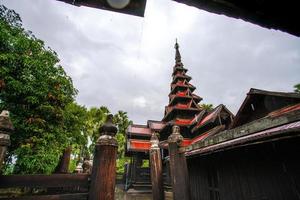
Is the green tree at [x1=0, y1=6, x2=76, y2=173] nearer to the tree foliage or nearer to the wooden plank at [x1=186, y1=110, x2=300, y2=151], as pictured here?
the tree foliage

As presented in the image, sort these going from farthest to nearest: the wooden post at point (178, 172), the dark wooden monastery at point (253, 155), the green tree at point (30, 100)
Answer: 1. the green tree at point (30, 100)
2. the wooden post at point (178, 172)
3. the dark wooden monastery at point (253, 155)

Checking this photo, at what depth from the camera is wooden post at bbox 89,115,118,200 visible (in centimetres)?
172

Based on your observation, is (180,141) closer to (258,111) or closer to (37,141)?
(258,111)

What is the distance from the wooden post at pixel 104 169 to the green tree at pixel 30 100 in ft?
29.0

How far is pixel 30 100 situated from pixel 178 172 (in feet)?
29.4

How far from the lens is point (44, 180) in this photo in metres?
1.72

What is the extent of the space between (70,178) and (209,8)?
2158mm

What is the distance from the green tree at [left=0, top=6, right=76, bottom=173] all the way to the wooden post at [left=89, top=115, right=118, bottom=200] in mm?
8853

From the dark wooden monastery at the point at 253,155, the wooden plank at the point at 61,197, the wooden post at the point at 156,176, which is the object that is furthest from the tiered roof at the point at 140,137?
the wooden plank at the point at 61,197

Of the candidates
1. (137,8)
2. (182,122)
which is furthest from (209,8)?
(182,122)

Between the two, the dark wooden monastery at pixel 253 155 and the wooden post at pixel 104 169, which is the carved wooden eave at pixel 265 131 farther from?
the wooden post at pixel 104 169

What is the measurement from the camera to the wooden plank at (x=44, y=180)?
164 cm

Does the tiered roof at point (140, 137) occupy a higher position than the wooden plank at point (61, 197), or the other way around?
the tiered roof at point (140, 137)

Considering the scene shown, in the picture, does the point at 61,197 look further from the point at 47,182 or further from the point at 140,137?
the point at 140,137
